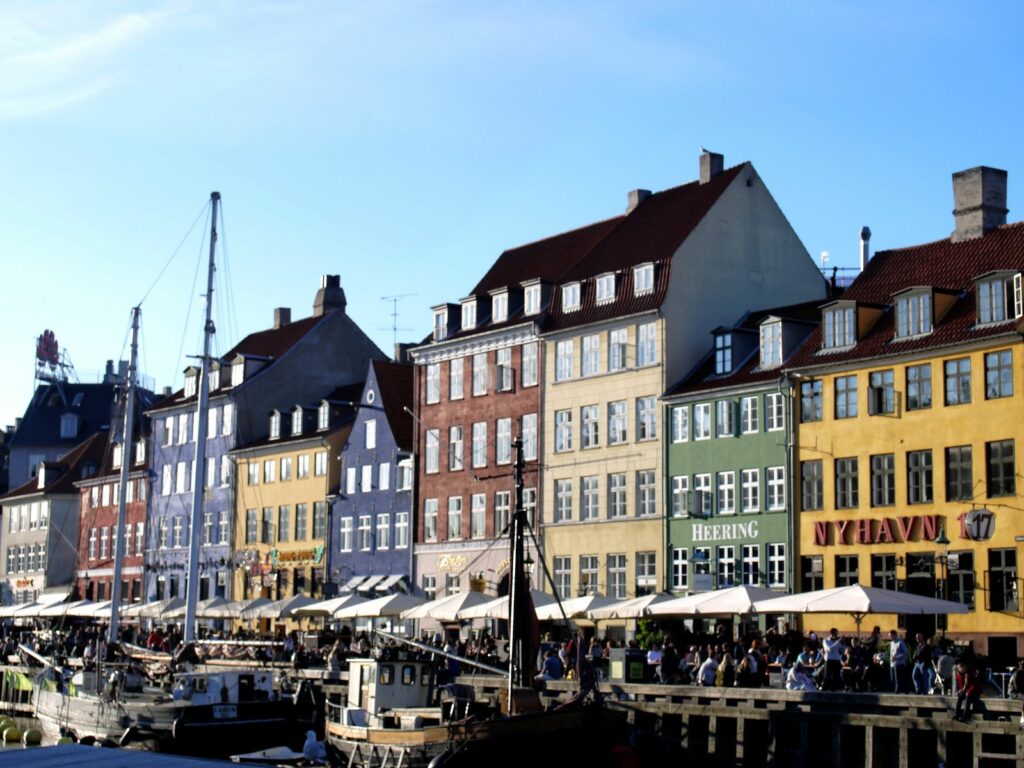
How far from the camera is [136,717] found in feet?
146

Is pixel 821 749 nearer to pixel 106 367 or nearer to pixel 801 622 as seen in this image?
pixel 801 622

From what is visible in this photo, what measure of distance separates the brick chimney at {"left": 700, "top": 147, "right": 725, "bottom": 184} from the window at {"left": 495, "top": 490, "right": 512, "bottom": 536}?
13638mm

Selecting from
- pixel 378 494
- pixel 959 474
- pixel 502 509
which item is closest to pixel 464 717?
pixel 959 474

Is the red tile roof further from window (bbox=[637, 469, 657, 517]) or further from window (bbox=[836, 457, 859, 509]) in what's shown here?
window (bbox=[637, 469, 657, 517])

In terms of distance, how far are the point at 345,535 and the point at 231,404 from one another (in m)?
12.8

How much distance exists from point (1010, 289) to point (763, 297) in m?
15.9

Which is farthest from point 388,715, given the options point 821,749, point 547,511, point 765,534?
point 547,511

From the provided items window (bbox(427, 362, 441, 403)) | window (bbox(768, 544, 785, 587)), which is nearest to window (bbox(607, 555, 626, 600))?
window (bbox(768, 544, 785, 587))

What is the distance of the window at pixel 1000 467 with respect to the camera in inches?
1845

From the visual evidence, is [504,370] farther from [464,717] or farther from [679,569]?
[464,717]

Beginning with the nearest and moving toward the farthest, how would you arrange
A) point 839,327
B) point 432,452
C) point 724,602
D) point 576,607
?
point 724,602 < point 576,607 < point 839,327 < point 432,452

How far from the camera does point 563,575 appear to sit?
61.7m

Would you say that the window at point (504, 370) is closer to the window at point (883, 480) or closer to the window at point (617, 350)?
the window at point (617, 350)

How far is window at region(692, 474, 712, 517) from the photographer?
5625 centimetres
